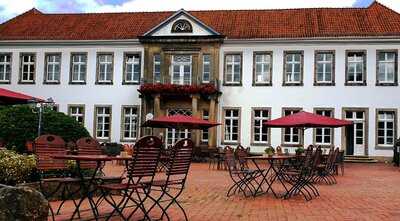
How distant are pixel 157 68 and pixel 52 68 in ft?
19.5

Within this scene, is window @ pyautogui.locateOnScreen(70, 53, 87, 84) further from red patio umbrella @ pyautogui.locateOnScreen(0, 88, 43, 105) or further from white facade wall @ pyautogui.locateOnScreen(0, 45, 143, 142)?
red patio umbrella @ pyautogui.locateOnScreen(0, 88, 43, 105)

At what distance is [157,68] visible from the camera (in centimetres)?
2891

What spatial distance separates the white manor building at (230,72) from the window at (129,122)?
0.05 metres

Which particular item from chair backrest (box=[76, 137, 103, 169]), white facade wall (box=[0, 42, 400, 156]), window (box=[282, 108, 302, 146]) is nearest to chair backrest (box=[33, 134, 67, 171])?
chair backrest (box=[76, 137, 103, 169])

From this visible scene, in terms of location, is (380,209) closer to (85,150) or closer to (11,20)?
(85,150)

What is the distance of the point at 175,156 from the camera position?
665 centimetres

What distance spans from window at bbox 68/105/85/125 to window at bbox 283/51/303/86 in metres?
10.6

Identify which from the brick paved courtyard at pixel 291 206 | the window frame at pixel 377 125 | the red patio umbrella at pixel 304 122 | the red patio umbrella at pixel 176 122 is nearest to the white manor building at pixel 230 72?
the window frame at pixel 377 125

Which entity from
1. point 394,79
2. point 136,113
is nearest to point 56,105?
point 136,113

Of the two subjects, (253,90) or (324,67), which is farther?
(253,90)

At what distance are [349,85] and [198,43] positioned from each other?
763 cm

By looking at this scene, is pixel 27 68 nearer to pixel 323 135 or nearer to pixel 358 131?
pixel 323 135

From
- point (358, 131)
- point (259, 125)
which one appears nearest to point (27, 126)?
point (259, 125)

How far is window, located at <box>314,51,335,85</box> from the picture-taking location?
90.3ft
